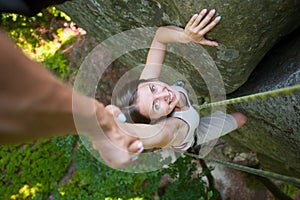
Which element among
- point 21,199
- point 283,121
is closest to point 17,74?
point 283,121

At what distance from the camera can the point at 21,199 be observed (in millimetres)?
4773

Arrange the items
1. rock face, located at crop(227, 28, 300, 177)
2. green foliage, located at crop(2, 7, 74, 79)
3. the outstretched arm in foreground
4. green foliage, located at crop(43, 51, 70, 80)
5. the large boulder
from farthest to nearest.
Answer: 1. green foliage, located at crop(2, 7, 74, 79)
2. green foliage, located at crop(43, 51, 70, 80)
3. rock face, located at crop(227, 28, 300, 177)
4. the large boulder
5. the outstretched arm in foreground

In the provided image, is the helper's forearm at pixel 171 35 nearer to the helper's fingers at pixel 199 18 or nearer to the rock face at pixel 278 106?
the helper's fingers at pixel 199 18

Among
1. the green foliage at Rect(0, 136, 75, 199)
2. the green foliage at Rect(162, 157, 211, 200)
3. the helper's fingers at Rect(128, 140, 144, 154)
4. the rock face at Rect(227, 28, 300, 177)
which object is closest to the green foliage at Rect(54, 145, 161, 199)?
the green foliage at Rect(162, 157, 211, 200)

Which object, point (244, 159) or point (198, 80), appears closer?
point (198, 80)

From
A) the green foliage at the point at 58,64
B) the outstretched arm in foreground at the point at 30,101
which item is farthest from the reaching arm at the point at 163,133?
the green foliage at the point at 58,64

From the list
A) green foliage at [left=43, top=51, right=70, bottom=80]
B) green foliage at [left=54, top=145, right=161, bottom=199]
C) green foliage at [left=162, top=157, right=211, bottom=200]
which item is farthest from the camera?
green foliage at [left=43, top=51, right=70, bottom=80]

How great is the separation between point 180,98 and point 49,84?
1.72 meters

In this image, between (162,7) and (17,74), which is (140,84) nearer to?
(162,7)

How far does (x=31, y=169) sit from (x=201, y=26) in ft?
11.5

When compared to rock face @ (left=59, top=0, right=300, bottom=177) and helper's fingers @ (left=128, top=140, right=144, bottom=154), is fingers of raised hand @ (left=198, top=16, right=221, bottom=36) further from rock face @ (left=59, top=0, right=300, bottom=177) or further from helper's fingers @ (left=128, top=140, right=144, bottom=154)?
helper's fingers @ (left=128, top=140, right=144, bottom=154)

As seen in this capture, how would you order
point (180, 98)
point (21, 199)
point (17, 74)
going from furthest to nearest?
point (21, 199) < point (180, 98) < point (17, 74)

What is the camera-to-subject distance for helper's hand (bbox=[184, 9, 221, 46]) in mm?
2074

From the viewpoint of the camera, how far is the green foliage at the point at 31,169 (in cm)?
480
